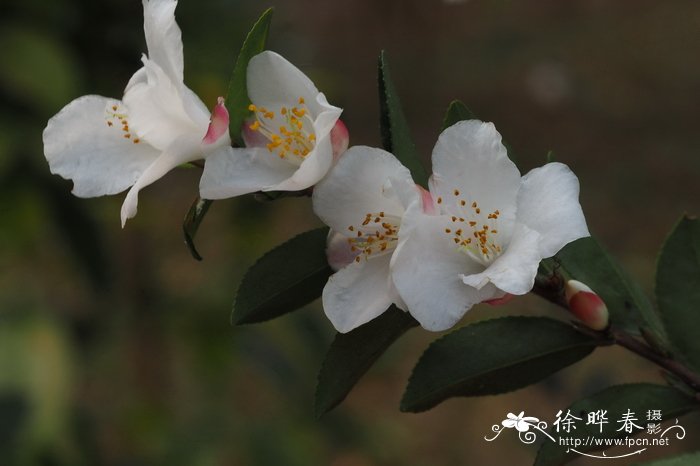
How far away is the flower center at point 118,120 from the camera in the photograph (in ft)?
1.75

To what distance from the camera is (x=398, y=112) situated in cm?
52

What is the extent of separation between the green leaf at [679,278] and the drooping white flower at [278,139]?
23 cm

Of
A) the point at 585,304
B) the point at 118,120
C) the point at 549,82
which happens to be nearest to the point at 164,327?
the point at 118,120

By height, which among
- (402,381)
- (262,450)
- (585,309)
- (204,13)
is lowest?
(402,381)

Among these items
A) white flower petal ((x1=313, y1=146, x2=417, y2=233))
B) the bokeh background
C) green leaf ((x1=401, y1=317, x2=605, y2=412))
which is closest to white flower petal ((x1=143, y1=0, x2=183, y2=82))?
white flower petal ((x1=313, y1=146, x2=417, y2=233))

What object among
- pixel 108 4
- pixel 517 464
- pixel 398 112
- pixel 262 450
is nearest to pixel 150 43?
pixel 398 112

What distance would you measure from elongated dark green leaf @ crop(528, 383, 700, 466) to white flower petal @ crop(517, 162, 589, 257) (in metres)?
0.13

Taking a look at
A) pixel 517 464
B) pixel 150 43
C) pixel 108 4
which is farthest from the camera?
pixel 517 464

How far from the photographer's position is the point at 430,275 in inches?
18.2

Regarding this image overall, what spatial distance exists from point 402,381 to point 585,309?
245cm

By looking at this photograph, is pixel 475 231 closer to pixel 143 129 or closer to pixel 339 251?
pixel 339 251

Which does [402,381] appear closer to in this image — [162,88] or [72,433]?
[72,433]

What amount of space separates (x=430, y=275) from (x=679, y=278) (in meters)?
0.21

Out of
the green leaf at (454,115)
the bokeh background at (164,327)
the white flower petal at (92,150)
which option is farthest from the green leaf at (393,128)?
the bokeh background at (164,327)
